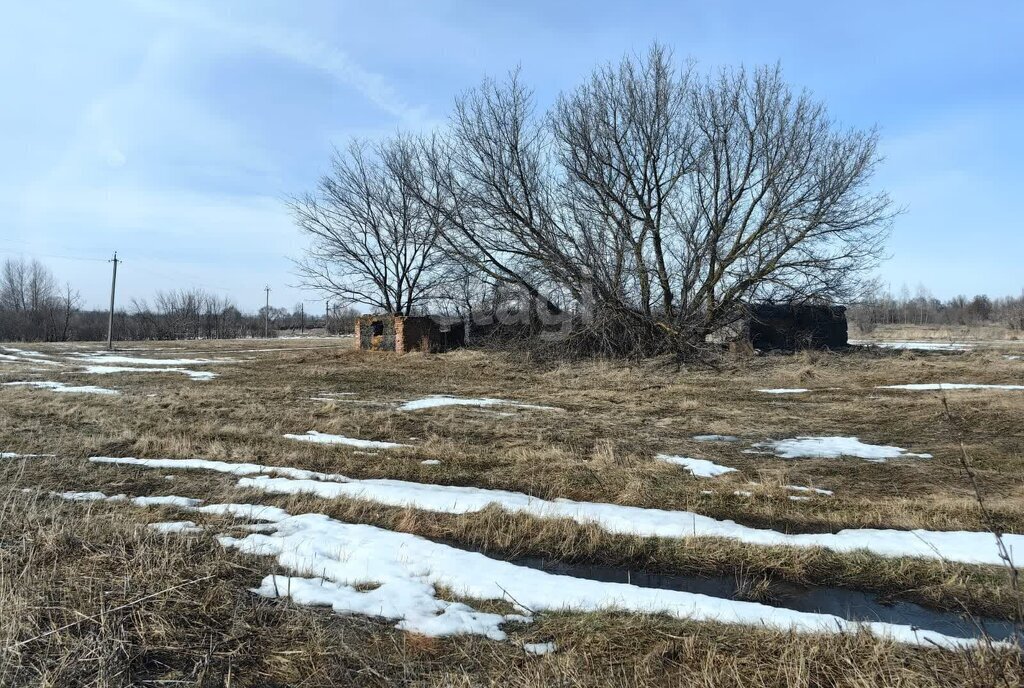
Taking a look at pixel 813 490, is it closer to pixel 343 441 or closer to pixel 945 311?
pixel 343 441

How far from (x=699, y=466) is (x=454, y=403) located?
635cm

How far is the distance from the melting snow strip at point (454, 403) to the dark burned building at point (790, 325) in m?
11.1

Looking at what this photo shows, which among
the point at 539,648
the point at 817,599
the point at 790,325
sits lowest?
the point at 817,599

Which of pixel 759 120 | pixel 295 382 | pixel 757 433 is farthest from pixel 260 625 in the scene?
pixel 759 120

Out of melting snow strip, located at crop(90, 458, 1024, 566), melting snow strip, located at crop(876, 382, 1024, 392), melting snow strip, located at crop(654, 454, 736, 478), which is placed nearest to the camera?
melting snow strip, located at crop(90, 458, 1024, 566)

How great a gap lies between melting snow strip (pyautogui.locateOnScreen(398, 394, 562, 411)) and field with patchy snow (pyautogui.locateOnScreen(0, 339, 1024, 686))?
1.49 metres

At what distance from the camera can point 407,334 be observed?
883 inches

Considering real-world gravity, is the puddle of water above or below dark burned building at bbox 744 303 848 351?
below

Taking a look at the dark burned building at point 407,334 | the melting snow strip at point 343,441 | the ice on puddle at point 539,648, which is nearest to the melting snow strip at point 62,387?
the melting snow strip at point 343,441

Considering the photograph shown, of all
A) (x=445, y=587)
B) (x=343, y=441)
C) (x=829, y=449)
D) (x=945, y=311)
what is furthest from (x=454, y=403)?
(x=945, y=311)

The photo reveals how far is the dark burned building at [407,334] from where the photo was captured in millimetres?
22516

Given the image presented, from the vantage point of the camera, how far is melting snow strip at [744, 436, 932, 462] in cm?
751

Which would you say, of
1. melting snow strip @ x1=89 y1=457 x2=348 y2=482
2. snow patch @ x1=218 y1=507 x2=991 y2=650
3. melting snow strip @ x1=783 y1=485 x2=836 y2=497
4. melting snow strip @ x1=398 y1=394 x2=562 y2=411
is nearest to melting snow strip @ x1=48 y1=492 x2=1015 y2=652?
snow patch @ x1=218 y1=507 x2=991 y2=650

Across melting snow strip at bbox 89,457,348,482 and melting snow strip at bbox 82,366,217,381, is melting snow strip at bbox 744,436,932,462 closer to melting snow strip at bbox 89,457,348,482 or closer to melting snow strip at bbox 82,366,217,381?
melting snow strip at bbox 89,457,348,482
